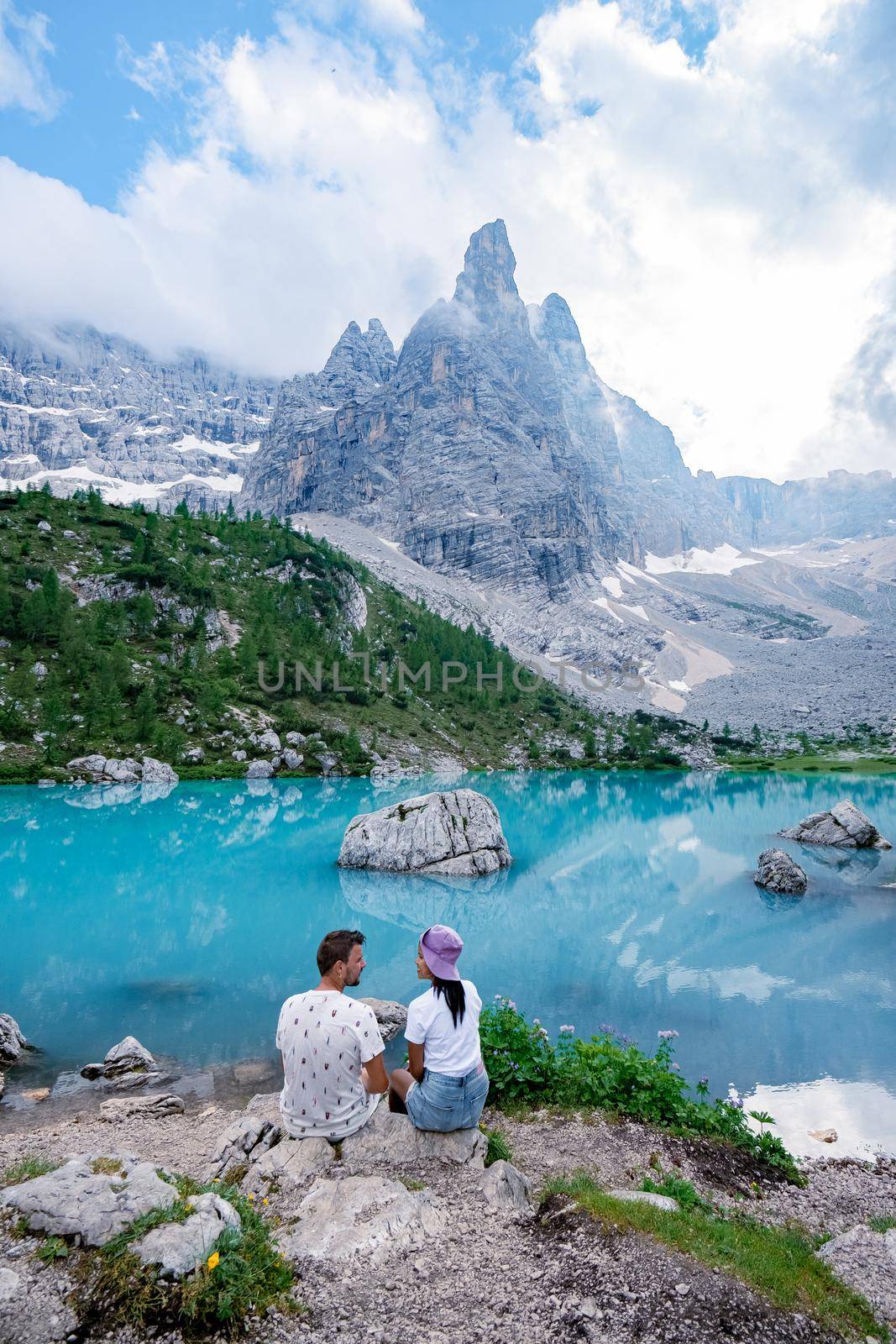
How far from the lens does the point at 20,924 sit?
25.5 metres

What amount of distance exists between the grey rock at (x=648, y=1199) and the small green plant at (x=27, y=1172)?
5.65 metres

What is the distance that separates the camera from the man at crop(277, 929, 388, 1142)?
7285mm

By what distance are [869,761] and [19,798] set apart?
14410 centimetres

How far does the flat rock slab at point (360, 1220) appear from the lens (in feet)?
18.4

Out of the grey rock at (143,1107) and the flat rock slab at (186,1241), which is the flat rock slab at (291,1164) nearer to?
the flat rock slab at (186,1241)

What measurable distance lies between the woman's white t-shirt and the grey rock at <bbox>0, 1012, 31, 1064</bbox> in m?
11.8

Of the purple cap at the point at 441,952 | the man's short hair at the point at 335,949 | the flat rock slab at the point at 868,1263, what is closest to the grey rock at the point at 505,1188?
the purple cap at the point at 441,952

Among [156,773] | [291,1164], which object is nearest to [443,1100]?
[291,1164]

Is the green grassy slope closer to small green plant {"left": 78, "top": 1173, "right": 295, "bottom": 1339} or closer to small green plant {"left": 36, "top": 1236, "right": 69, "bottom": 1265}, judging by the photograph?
small green plant {"left": 36, "top": 1236, "right": 69, "bottom": 1265}

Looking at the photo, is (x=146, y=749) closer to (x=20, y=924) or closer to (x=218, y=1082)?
(x=20, y=924)

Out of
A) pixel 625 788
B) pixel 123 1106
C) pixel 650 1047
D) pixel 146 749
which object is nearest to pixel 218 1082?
pixel 123 1106

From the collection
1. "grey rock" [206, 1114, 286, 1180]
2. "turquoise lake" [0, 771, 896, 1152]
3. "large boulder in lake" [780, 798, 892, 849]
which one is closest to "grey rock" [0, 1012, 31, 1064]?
"turquoise lake" [0, 771, 896, 1152]

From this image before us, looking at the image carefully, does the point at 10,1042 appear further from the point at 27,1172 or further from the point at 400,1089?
the point at 400,1089

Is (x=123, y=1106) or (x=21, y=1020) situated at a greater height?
(x=123, y=1106)
